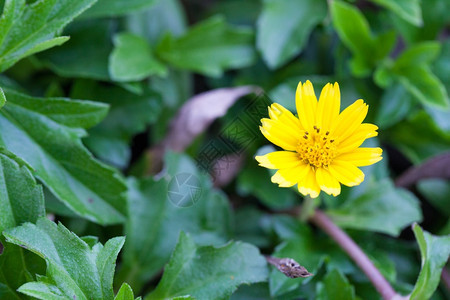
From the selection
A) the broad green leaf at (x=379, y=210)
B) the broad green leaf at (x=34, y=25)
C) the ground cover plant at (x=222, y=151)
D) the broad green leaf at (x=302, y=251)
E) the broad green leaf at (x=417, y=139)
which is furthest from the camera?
the broad green leaf at (x=417, y=139)

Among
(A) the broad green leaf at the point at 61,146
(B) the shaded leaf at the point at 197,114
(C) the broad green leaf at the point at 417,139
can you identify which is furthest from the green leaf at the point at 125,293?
(C) the broad green leaf at the point at 417,139

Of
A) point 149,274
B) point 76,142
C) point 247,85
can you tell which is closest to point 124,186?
point 76,142

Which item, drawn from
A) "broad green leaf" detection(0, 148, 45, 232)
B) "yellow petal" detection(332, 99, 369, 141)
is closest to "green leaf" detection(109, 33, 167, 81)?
"broad green leaf" detection(0, 148, 45, 232)

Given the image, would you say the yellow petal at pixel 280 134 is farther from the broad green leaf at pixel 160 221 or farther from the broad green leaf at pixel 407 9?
the broad green leaf at pixel 407 9

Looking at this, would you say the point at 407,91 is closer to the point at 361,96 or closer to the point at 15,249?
the point at 361,96

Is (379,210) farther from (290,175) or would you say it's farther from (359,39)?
(290,175)

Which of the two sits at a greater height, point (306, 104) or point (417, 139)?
point (306, 104)

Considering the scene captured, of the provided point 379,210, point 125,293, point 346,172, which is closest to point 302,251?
point 379,210
